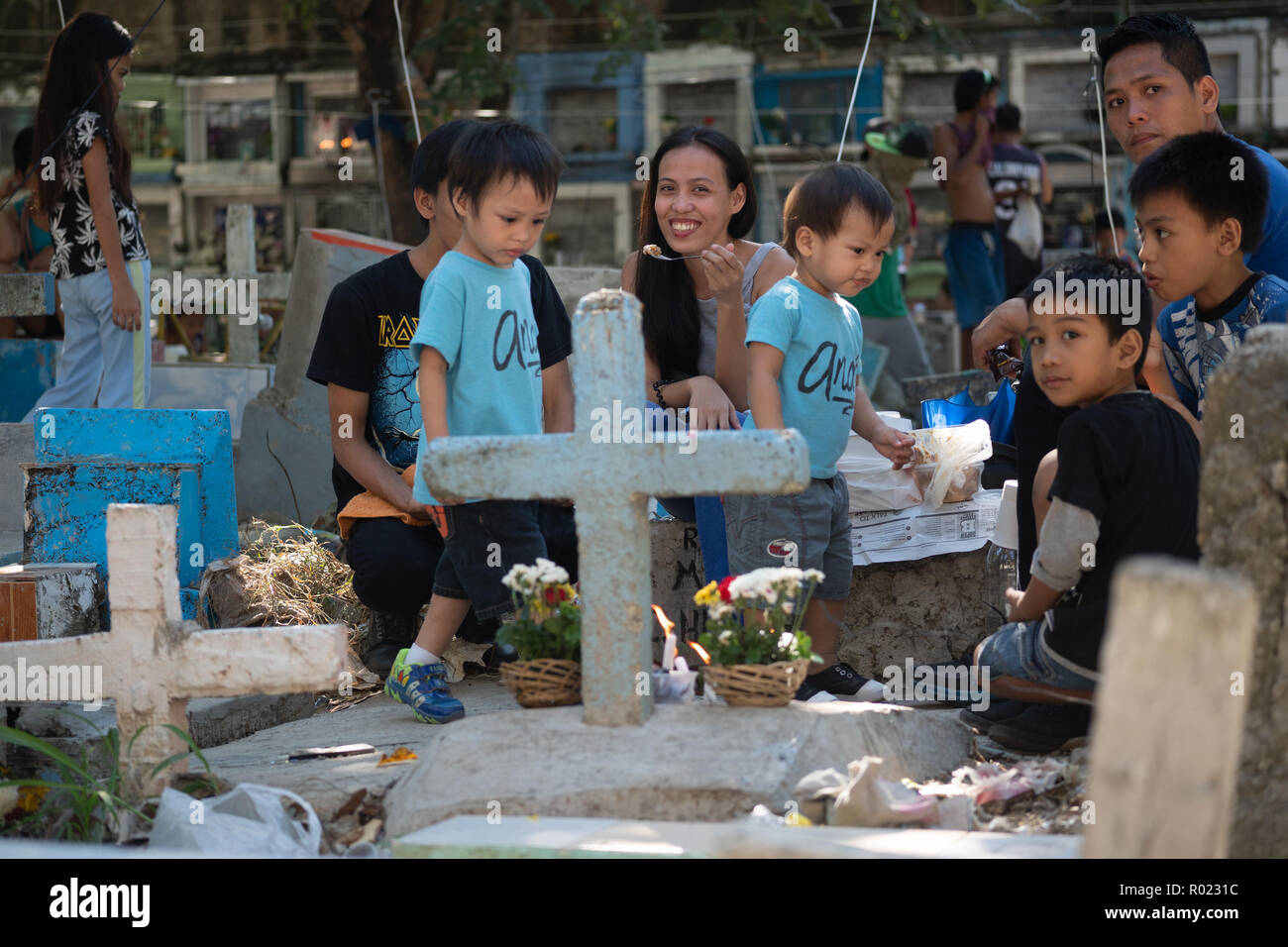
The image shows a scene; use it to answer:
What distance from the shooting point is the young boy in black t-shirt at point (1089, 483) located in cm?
316

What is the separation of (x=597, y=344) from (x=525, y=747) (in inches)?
34.3

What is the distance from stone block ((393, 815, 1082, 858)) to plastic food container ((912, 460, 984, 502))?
196cm

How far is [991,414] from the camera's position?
4758 mm

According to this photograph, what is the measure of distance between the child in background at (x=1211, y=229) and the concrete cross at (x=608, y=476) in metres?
1.55

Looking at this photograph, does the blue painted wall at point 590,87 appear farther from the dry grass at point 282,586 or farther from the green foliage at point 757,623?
the green foliage at point 757,623

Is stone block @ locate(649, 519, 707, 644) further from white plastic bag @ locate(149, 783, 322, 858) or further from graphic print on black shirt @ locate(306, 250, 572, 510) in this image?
white plastic bag @ locate(149, 783, 322, 858)

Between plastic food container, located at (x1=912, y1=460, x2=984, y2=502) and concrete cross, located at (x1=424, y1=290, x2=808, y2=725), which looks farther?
plastic food container, located at (x1=912, y1=460, x2=984, y2=502)

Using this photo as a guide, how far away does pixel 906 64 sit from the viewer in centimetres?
1515

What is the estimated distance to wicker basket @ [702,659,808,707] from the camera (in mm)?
3016

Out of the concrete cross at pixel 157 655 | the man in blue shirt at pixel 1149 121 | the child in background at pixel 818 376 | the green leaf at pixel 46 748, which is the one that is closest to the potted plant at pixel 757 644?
the child in background at pixel 818 376

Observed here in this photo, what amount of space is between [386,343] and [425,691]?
1292mm

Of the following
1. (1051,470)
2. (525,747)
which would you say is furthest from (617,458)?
(1051,470)

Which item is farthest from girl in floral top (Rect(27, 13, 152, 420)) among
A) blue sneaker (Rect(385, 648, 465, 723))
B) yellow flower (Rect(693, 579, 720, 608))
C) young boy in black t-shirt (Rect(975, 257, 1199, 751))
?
young boy in black t-shirt (Rect(975, 257, 1199, 751))

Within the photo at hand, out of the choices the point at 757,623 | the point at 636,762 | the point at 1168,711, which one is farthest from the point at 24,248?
the point at 1168,711
